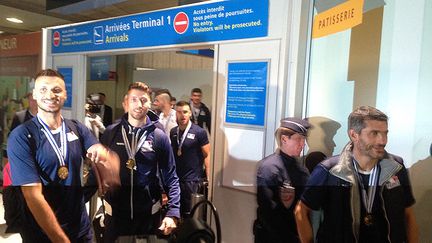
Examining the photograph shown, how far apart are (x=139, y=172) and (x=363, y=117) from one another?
0.66m

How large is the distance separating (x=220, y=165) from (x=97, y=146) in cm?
57

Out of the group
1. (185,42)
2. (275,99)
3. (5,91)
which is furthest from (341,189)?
(5,91)

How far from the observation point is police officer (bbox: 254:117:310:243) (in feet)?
2.70

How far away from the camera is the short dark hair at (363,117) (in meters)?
0.72

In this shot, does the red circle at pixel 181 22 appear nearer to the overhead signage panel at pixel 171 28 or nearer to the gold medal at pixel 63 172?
the overhead signage panel at pixel 171 28

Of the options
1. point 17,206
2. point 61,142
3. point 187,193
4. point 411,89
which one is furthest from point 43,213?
point 411,89

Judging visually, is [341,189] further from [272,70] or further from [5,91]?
[5,91]

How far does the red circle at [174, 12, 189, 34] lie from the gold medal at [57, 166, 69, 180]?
76cm

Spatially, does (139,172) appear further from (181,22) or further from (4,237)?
(181,22)

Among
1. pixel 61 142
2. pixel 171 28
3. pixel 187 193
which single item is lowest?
pixel 187 193

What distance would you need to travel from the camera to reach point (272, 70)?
105 centimetres

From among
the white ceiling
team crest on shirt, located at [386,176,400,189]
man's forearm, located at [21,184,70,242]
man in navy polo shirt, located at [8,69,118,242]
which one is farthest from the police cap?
the white ceiling

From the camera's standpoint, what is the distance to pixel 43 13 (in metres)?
1.29

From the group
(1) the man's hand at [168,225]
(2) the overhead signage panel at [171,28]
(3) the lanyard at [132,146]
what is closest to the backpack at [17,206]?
(3) the lanyard at [132,146]
